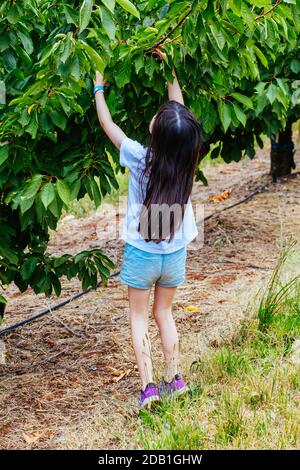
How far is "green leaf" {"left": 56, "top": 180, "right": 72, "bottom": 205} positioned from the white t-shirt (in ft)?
0.93

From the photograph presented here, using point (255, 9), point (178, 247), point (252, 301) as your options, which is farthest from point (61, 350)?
point (255, 9)

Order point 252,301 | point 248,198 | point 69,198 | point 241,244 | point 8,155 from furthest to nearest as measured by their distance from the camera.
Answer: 1. point 248,198
2. point 241,244
3. point 252,301
4. point 8,155
5. point 69,198

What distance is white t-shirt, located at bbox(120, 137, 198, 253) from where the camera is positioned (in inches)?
127

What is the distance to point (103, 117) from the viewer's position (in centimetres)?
326

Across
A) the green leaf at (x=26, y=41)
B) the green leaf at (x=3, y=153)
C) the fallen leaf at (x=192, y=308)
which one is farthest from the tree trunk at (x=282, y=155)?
the green leaf at (x=3, y=153)

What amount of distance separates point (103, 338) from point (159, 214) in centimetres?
157

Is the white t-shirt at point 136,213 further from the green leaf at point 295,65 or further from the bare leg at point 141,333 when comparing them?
the green leaf at point 295,65

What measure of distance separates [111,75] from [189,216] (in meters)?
0.71

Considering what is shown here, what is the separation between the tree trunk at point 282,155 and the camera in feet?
26.7

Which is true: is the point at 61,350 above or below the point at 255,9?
below

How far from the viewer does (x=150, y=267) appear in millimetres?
3291

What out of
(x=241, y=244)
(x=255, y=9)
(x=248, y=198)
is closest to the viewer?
(x=255, y=9)

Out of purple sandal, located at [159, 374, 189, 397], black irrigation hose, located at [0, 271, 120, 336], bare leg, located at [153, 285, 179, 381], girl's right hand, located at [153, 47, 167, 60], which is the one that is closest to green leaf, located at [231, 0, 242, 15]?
girl's right hand, located at [153, 47, 167, 60]
